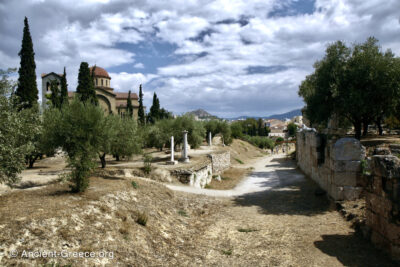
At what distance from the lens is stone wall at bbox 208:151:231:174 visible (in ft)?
71.2

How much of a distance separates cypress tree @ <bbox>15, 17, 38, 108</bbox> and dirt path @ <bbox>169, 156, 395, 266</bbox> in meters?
25.3

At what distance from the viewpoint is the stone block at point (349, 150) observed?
10.1 m

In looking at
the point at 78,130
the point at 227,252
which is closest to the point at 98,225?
the point at 227,252

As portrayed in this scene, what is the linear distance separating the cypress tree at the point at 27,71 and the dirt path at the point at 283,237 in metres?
25.3

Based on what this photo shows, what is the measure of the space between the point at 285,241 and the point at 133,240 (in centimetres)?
415

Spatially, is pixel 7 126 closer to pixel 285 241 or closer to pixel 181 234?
pixel 181 234

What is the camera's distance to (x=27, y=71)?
91.5ft

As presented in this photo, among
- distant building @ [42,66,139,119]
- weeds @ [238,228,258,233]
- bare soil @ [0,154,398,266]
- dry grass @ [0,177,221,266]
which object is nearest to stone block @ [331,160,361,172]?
bare soil @ [0,154,398,266]

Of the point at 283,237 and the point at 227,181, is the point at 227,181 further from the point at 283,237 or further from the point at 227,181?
the point at 283,237

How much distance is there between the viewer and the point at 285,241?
7.50 m

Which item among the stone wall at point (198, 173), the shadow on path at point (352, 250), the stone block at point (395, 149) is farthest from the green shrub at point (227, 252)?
the stone block at point (395, 149)

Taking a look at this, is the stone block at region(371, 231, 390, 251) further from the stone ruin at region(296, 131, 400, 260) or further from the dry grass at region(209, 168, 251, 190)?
the dry grass at region(209, 168, 251, 190)

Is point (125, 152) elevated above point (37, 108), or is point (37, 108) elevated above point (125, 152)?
point (37, 108)

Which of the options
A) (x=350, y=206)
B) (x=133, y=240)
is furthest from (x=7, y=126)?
(x=350, y=206)
